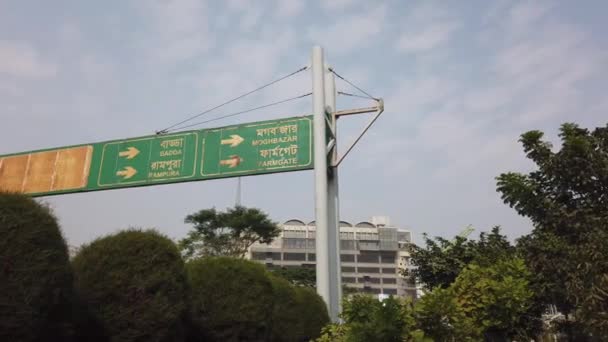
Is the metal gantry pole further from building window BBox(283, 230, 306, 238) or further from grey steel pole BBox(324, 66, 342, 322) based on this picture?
building window BBox(283, 230, 306, 238)

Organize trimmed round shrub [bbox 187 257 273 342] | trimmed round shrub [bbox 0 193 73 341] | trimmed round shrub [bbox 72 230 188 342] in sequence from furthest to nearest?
trimmed round shrub [bbox 187 257 273 342]
trimmed round shrub [bbox 72 230 188 342]
trimmed round shrub [bbox 0 193 73 341]

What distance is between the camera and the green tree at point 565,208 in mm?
9547

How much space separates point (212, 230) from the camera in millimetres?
29312

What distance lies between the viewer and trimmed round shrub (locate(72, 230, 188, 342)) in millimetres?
6246

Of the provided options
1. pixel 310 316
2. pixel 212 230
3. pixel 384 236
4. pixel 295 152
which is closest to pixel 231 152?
pixel 295 152

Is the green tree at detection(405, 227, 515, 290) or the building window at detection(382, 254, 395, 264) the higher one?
the building window at detection(382, 254, 395, 264)

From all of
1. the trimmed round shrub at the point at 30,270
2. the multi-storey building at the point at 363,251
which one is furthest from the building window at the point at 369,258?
the trimmed round shrub at the point at 30,270

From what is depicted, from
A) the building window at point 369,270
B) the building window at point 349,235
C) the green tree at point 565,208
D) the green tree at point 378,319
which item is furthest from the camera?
the building window at point 369,270

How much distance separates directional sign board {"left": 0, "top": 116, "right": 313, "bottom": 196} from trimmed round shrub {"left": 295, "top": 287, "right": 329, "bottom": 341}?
344cm

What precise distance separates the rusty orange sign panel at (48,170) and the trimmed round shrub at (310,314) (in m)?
6.49

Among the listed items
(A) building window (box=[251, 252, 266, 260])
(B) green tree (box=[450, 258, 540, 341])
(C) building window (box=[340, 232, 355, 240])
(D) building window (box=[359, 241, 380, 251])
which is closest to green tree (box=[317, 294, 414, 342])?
(B) green tree (box=[450, 258, 540, 341])

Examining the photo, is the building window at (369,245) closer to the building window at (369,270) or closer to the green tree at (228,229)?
the building window at (369,270)

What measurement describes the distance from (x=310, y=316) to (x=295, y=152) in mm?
4219

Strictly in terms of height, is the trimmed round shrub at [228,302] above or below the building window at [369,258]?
below
